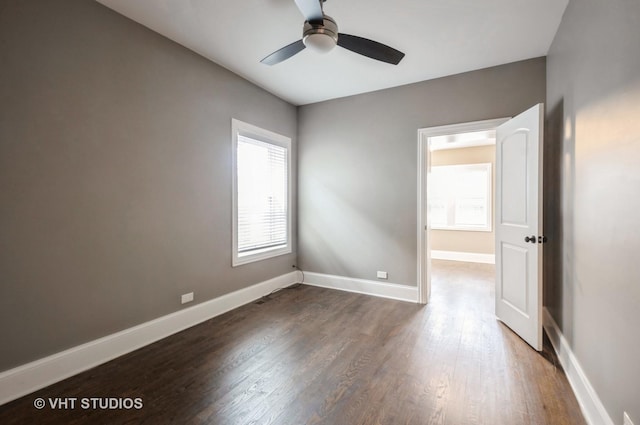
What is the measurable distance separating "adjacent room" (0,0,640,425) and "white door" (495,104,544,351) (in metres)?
0.02

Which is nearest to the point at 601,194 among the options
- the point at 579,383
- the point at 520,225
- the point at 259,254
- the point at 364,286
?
the point at 520,225

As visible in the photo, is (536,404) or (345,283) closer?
(536,404)

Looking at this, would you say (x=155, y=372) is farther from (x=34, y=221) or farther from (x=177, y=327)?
(x=34, y=221)

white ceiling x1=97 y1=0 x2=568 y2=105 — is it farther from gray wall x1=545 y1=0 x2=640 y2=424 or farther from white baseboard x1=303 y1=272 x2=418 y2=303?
white baseboard x1=303 y1=272 x2=418 y2=303

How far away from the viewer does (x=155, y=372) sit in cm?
213

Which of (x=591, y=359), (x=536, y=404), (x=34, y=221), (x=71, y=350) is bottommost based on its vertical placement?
(x=536, y=404)

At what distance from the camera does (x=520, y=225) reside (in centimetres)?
270

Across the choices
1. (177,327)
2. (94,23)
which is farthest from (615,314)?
(94,23)

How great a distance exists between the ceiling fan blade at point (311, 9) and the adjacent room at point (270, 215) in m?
0.04

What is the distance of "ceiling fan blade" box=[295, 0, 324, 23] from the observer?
1.76 m

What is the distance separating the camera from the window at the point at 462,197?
21.1 feet

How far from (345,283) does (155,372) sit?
266 centimetres

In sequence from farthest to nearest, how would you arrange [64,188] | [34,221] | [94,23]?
[94,23]
[64,188]
[34,221]

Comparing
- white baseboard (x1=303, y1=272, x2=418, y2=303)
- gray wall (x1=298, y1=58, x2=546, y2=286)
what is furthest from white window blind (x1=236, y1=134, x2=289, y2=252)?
white baseboard (x1=303, y1=272, x2=418, y2=303)
